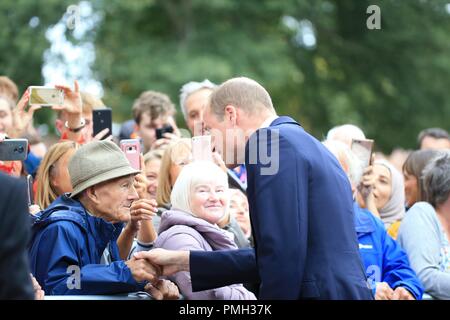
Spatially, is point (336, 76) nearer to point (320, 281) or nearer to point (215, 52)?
point (215, 52)

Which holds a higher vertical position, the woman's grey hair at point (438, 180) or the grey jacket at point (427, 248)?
the woman's grey hair at point (438, 180)

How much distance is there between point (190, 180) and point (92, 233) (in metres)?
0.92

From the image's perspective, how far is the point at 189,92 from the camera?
27.3 feet

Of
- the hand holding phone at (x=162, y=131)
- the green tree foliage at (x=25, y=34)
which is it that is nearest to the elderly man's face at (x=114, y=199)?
the hand holding phone at (x=162, y=131)

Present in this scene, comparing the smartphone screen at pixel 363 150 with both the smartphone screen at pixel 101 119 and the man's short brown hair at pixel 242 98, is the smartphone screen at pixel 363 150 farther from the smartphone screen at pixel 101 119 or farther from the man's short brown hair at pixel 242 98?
the man's short brown hair at pixel 242 98

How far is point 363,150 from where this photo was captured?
23.7 feet

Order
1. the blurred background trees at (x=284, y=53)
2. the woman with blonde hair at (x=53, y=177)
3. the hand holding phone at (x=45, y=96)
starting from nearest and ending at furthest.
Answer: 1. the woman with blonde hair at (x=53, y=177)
2. the hand holding phone at (x=45, y=96)
3. the blurred background trees at (x=284, y=53)

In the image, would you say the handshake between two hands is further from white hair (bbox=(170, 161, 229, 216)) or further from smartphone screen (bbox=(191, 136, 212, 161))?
smartphone screen (bbox=(191, 136, 212, 161))

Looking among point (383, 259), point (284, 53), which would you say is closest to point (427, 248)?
point (383, 259)

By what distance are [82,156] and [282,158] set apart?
54.0 inches

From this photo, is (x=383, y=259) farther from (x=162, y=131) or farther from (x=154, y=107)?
(x=154, y=107)

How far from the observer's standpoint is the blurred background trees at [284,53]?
17.7 meters

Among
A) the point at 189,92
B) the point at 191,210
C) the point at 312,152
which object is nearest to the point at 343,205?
the point at 312,152

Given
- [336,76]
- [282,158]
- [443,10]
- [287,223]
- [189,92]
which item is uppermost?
[443,10]
